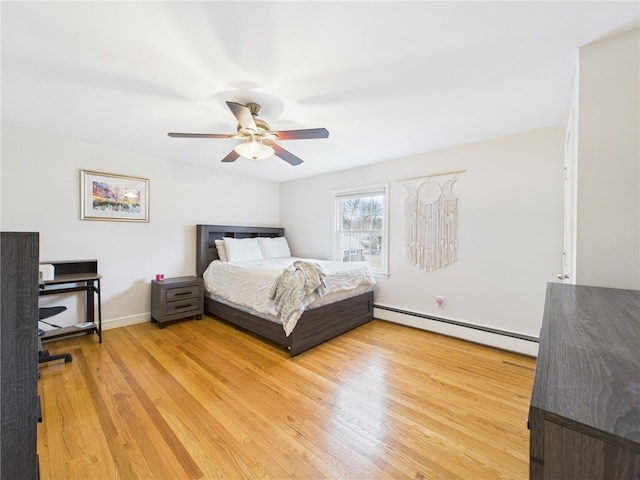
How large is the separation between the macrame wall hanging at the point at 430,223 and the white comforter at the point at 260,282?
0.76 m

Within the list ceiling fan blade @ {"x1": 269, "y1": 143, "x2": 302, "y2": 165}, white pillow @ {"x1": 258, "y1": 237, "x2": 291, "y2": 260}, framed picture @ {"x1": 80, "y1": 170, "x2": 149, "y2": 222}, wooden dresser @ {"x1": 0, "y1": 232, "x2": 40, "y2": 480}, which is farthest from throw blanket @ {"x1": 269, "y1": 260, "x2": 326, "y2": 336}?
framed picture @ {"x1": 80, "y1": 170, "x2": 149, "y2": 222}

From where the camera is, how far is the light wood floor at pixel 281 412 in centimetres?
140

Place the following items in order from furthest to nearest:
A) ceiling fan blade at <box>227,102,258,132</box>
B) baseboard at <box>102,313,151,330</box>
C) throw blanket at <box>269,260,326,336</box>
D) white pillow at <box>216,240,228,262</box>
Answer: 1. white pillow at <box>216,240,228,262</box>
2. baseboard at <box>102,313,151,330</box>
3. throw blanket at <box>269,260,326,336</box>
4. ceiling fan blade at <box>227,102,258,132</box>

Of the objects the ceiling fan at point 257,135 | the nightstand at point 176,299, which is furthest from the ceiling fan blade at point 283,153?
the nightstand at point 176,299

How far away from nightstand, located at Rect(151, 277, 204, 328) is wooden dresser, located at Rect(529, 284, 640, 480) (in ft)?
12.3

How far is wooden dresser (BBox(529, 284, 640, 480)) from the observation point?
Result: 380 mm

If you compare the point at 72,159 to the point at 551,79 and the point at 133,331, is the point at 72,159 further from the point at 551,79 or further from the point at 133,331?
the point at 551,79

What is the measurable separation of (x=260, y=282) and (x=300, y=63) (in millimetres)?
2161

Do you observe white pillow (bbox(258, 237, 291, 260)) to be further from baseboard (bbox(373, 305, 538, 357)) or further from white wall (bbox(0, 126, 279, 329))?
baseboard (bbox(373, 305, 538, 357))

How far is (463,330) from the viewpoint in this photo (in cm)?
305

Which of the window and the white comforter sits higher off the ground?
the window

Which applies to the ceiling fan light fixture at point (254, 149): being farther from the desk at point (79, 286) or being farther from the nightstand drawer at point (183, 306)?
the nightstand drawer at point (183, 306)

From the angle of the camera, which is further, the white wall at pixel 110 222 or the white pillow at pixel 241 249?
the white pillow at pixel 241 249

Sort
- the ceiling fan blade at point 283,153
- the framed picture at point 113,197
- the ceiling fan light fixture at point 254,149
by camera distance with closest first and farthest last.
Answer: the ceiling fan light fixture at point 254,149, the ceiling fan blade at point 283,153, the framed picture at point 113,197
